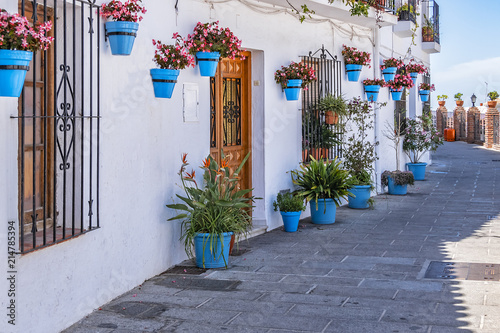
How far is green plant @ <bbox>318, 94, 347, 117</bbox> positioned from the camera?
11.3 meters

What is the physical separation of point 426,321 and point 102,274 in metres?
Answer: 2.86

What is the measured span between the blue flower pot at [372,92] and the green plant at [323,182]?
349cm

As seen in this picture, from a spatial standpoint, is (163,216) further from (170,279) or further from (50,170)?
(50,170)

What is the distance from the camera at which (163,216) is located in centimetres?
723

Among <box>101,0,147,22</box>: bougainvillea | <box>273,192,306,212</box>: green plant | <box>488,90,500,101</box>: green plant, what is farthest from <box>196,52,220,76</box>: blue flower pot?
<box>488,90,500,101</box>: green plant

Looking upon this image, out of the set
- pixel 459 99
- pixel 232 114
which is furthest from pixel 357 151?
pixel 459 99

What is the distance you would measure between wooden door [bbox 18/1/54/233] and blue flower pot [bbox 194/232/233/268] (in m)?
1.95

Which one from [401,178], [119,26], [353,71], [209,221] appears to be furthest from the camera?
[401,178]

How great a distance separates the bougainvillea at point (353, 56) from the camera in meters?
12.3

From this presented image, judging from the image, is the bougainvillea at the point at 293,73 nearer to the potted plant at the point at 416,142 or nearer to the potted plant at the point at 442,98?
the potted plant at the point at 416,142

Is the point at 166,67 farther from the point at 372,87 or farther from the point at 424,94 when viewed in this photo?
the point at 424,94

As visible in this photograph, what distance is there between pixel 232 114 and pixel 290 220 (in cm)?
177

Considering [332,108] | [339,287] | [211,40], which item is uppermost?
[211,40]

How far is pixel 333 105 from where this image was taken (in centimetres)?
1124
